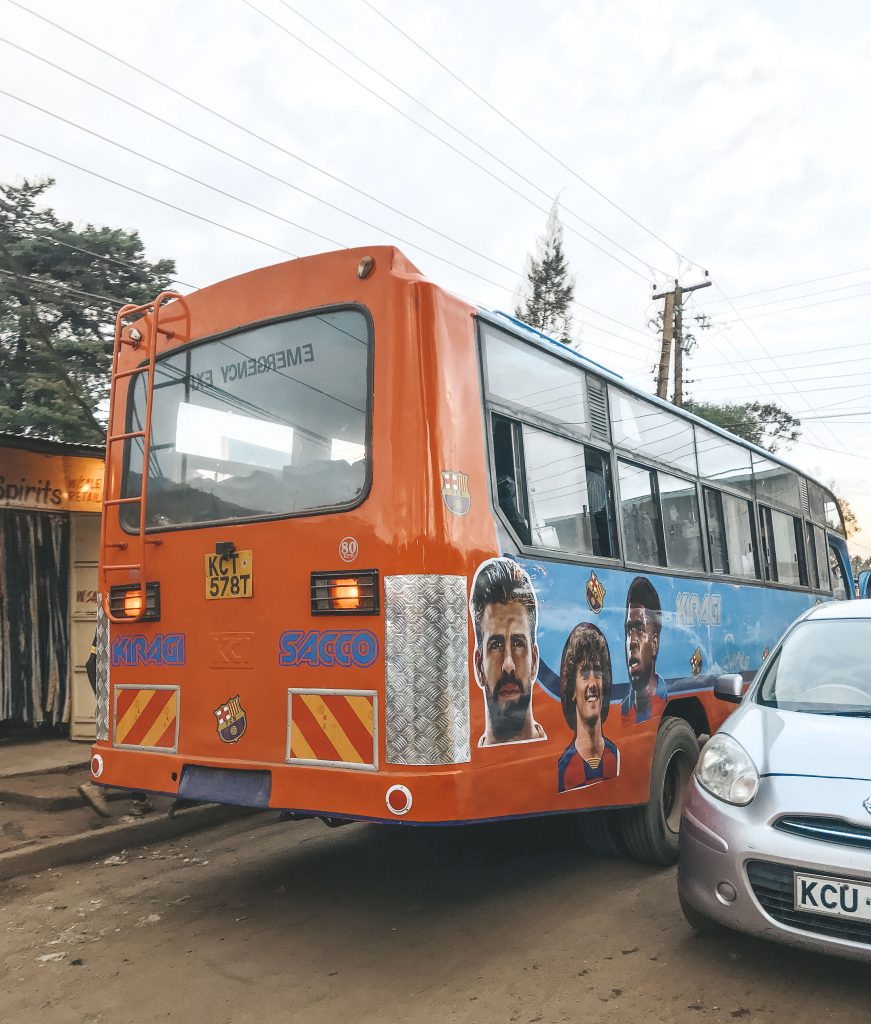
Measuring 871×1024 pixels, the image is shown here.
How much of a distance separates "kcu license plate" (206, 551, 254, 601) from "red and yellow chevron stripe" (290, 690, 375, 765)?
1.99 feet

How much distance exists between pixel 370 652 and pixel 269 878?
229cm

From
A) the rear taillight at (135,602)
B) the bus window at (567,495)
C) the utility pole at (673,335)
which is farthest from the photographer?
the utility pole at (673,335)

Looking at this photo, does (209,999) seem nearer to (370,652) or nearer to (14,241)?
(370,652)

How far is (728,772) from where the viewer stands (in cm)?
382

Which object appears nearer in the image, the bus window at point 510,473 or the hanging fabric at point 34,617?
the bus window at point 510,473

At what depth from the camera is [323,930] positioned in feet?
14.5

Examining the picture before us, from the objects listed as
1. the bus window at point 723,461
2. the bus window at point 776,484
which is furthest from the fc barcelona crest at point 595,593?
the bus window at point 776,484

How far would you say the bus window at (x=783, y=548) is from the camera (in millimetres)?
8383

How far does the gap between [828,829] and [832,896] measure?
23 cm

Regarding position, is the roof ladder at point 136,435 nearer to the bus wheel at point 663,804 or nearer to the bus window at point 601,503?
the bus window at point 601,503

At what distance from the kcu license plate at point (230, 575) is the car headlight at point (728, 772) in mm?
2217

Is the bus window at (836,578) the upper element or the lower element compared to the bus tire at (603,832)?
upper

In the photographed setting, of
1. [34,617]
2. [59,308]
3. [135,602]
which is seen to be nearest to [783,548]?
[135,602]

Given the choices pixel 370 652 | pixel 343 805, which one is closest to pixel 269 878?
pixel 343 805
